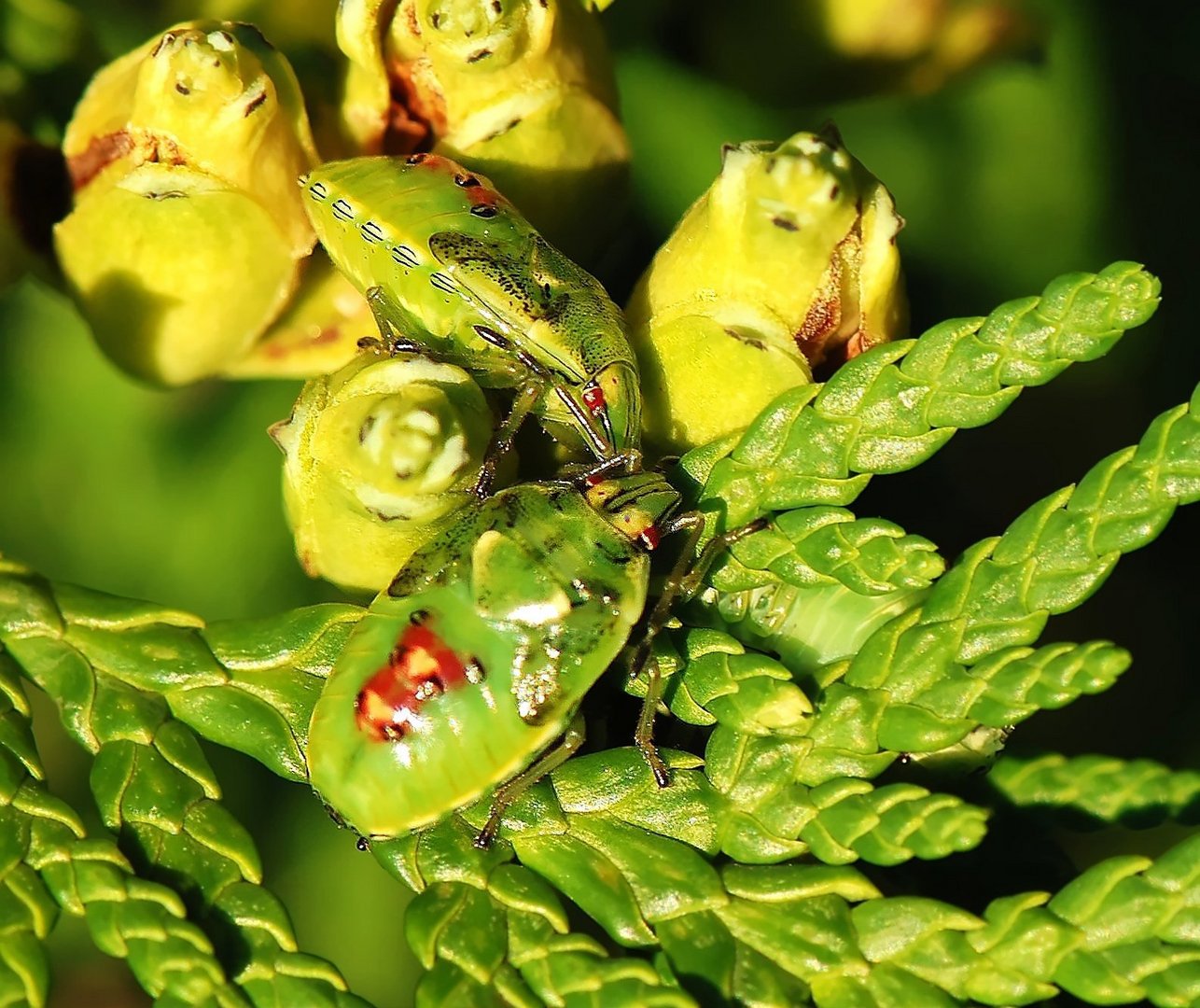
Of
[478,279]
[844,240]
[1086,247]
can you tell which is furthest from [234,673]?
[1086,247]

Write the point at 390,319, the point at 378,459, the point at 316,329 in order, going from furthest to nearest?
1. the point at 316,329
2. the point at 390,319
3. the point at 378,459

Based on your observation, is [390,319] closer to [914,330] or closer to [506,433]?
[506,433]

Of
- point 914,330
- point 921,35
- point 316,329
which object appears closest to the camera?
point 316,329

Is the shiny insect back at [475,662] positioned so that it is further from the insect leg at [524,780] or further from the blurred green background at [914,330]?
the blurred green background at [914,330]

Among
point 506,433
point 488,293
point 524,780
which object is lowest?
point 524,780

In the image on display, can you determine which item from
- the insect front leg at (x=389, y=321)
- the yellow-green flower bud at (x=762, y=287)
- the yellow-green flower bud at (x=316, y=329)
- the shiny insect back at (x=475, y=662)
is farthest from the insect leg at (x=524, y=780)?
the yellow-green flower bud at (x=316, y=329)

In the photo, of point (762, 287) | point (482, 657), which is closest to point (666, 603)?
point (482, 657)

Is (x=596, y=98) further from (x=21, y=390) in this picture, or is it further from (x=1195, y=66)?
(x=1195, y=66)
